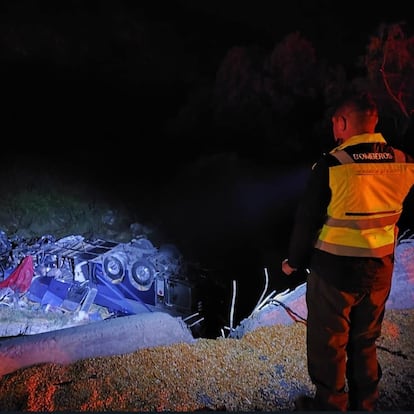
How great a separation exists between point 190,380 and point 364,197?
1.65 meters

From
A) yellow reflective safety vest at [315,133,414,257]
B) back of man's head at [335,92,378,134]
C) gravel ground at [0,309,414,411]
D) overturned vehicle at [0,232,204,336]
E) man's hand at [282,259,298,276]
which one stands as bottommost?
overturned vehicle at [0,232,204,336]

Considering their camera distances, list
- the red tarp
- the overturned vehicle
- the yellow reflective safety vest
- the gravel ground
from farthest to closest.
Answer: the red tarp → the overturned vehicle → the gravel ground → the yellow reflective safety vest

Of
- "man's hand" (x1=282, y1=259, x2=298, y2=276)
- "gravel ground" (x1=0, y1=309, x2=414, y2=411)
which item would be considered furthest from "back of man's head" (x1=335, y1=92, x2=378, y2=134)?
"gravel ground" (x1=0, y1=309, x2=414, y2=411)

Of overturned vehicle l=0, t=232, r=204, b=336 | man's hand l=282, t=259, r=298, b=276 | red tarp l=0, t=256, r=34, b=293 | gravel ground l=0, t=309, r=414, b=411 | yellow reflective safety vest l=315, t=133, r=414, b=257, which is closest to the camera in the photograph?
yellow reflective safety vest l=315, t=133, r=414, b=257

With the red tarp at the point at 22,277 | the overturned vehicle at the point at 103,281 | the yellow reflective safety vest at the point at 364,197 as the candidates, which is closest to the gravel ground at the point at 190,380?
the yellow reflective safety vest at the point at 364,197

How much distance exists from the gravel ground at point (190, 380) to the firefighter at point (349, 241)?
0.50 metres

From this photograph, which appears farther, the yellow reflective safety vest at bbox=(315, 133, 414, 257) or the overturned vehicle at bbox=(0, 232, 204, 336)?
the overturned vehicle at bbox=(0, 232, 204, 336)

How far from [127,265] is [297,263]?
5.62 metres

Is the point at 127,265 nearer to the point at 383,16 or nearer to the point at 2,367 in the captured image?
the point at 2,367

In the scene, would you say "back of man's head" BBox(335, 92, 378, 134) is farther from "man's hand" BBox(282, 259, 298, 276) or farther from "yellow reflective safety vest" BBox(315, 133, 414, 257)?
"man's hand" BBox(282, 259, 298, 276)

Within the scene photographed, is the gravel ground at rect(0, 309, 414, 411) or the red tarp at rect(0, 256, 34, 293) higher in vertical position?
the gravel ground at rect(0, 309, 414, 411)

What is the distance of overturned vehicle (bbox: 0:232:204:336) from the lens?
713 cm

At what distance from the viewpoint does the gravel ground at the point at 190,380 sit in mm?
2342

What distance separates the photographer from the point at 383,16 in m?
15.0
